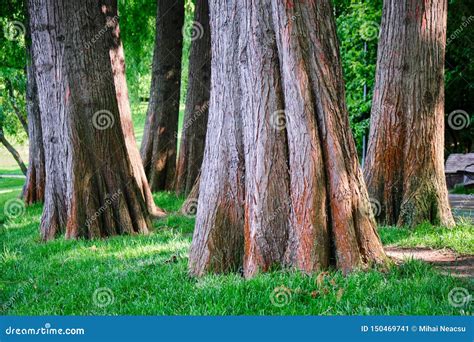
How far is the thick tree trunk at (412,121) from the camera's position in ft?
27.6

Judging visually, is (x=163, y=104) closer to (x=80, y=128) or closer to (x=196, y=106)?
(x=196, y=106)

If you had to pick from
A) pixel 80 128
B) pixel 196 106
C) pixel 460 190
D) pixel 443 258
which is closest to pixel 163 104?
pixel 196 106

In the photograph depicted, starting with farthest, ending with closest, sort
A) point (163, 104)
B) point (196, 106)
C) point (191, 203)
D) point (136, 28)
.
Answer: point (136, 28) < point (163, 104) < point (196, 106) < point (191, 203)

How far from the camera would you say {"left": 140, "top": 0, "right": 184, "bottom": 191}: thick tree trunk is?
46.0 ft

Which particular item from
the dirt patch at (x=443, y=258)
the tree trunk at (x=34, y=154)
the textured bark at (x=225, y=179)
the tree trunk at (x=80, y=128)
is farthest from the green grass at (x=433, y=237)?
the tree trunk at (x=34, y=154)

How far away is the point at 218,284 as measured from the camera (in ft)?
17.6

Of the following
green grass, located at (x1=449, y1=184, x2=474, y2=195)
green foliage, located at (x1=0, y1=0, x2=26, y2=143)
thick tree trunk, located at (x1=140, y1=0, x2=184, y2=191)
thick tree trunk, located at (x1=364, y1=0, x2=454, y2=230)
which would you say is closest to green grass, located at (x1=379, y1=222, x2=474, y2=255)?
thick tree trunk, located at (x1=364, y1=0, x2=454, y2=230)

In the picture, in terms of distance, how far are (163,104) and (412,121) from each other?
7148mm

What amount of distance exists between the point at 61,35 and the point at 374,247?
19.3ft

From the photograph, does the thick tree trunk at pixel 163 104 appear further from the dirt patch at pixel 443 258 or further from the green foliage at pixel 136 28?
the dirt patch at pixel 443 258

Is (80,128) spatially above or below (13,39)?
below

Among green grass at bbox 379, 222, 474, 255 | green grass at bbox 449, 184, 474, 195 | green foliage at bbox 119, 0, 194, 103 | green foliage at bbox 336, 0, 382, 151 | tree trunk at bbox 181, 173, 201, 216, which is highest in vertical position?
green foliage at bbox 119, 0, 194, 103

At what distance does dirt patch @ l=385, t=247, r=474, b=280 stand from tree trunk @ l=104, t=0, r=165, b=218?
4858mm

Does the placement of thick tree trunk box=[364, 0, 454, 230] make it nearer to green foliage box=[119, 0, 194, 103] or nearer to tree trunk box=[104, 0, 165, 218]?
tree trunk box=[104, 0, 165, 218]
